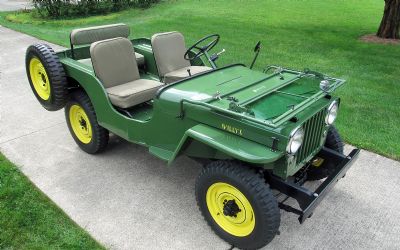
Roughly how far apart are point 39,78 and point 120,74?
3.69 feet

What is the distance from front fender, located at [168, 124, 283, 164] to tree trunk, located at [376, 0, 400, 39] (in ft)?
27.2

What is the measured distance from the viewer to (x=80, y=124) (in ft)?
14.6

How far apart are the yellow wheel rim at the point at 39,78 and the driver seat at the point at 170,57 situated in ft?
4.37

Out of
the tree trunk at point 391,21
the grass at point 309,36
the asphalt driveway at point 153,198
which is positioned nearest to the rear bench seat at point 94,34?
the asphalt driveway at point 153,198

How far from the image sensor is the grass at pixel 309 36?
5383 millimetres

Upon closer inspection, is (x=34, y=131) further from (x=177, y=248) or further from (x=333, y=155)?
(x=333, y=155)

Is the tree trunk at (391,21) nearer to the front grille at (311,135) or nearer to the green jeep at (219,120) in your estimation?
the green jeep at (219,120)

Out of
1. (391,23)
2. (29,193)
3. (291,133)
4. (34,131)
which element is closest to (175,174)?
(29,193)

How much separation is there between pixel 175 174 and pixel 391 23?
26.4ft

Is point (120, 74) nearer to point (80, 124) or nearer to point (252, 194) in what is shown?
point (80, 124)

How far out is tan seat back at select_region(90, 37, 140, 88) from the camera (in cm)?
391

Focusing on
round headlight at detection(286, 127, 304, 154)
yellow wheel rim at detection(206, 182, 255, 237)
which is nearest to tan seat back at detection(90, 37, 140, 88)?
yellow wheel rim at detection(206, 182, 255, 237)

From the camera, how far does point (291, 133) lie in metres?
2.61

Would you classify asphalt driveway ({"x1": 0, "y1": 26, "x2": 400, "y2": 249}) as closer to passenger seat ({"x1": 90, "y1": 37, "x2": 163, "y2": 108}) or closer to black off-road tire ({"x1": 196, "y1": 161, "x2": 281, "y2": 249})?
black off-road tire ({"x1": 196, "y1": 161, "x2": 281, "y2": 249})
